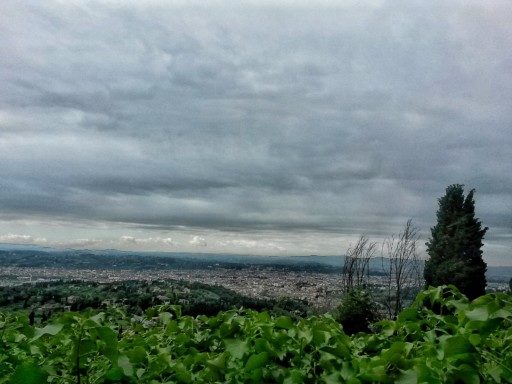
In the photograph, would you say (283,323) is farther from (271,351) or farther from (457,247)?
(457,247)

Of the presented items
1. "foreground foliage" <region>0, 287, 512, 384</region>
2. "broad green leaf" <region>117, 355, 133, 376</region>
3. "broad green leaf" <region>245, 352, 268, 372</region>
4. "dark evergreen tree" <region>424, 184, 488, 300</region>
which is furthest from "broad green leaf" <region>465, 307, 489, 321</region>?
"dark evergreen tree" <region>424, 184, 488, 300</region>

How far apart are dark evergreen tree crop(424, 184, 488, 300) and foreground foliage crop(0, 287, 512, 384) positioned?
21981mm

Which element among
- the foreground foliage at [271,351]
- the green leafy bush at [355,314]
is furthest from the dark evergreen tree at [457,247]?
the foreground foliage at [271,351]

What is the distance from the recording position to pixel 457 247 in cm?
2348

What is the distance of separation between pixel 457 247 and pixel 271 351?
2372 cm

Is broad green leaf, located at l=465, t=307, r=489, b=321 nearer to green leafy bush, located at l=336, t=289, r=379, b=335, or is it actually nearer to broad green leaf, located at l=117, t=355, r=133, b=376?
broad green leaf, located at l=117, t=355, r=133, b=376

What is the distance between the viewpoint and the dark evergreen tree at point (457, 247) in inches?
898

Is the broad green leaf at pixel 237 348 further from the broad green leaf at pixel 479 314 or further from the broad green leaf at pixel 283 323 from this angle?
the broad green leaf at pixel 479 314

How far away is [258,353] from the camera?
1.69 m

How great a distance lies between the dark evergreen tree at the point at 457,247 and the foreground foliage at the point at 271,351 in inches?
865

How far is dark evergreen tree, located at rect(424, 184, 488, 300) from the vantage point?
22797 mm

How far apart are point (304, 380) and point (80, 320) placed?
29.0 inches

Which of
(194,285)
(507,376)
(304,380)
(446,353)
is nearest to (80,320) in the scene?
(304,380)

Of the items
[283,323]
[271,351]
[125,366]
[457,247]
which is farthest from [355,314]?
[125,366]
